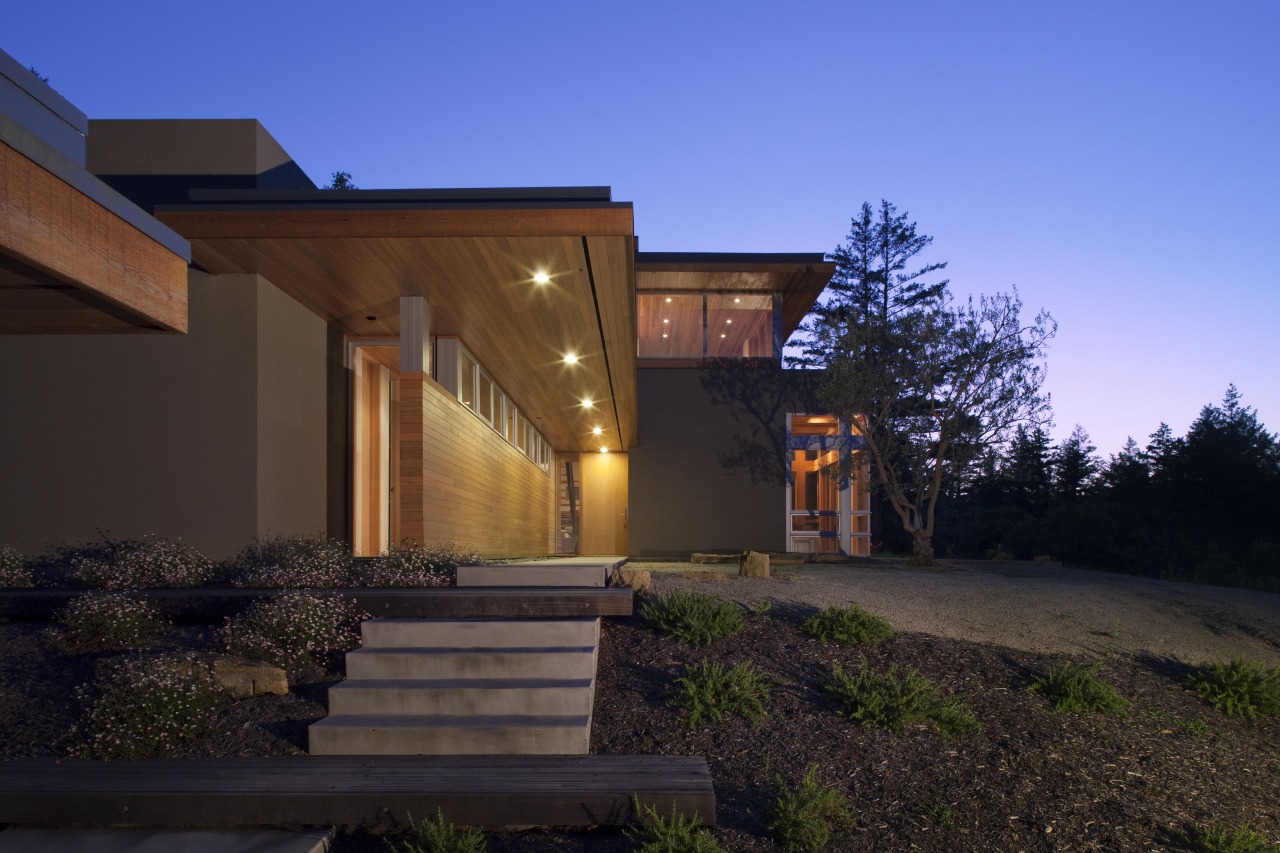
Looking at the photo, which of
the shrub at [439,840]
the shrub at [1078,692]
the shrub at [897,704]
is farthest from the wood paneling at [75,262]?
the shrub at [1078,692]

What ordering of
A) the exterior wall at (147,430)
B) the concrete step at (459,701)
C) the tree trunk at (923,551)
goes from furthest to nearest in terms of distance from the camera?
1. the tree trunk at (923,551)
2. the exterior wall at (147,430)
3. the concrete step at (459,701)

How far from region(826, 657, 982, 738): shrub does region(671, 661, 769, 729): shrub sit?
0.45 metres

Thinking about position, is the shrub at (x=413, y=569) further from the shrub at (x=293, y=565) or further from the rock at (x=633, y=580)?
the rock at (x=633, y=580)

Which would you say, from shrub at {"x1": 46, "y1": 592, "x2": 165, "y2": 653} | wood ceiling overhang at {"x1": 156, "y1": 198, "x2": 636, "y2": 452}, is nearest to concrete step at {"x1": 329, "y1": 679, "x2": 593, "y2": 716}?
shrub at {"x1": 46, "y1": 592, "x2": 165, "y2": 653}

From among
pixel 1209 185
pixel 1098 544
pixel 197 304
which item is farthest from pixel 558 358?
pixel 1098 544

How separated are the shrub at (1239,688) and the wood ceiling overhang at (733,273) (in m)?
11.5

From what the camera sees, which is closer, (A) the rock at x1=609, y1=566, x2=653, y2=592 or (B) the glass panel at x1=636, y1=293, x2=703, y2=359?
(A) the rock at x1=609, y1=566, x2=653, y2=592

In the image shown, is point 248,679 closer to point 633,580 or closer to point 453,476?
point 633,580

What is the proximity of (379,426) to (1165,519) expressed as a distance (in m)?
24.8

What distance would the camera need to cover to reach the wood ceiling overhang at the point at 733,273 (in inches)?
658

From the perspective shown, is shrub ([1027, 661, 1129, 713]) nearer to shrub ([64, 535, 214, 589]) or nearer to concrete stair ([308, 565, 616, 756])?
concrete stair ([308, 565, 616, 756])

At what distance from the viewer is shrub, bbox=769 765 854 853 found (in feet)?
12.0

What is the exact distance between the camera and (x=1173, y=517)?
26812 millimetres

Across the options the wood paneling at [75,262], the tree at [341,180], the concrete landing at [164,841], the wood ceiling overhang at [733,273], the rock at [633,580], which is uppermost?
the tree at [341,180]
